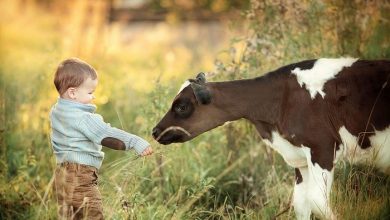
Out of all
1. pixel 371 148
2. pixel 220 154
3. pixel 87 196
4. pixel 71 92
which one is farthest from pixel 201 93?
pixel 220 154

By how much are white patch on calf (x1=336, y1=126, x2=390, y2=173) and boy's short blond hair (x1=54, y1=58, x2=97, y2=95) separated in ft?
6.07

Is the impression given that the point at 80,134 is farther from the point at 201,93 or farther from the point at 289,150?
the point at 289,150

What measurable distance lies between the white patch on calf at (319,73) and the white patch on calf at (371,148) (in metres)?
0.35

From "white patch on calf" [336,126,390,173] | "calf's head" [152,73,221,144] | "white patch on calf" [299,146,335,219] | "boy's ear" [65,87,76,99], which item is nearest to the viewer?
"boy's ear" [65,87,76,99]

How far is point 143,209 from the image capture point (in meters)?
6.04

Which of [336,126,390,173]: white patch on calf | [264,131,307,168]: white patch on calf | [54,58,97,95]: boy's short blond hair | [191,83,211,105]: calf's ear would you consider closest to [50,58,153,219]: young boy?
[54,58,97,95]: boy's short blond hair

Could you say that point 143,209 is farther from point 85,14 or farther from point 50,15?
point 50,15

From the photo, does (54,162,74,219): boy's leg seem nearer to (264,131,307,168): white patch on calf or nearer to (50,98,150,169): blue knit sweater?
(50,98,150,169): blue knit sweater

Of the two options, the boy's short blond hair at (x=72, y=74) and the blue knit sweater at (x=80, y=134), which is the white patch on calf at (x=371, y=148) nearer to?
the blue knit sweater at (x=80, y=134)

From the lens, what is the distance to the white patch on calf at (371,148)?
17.9 ft

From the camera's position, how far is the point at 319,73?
5.62 metres

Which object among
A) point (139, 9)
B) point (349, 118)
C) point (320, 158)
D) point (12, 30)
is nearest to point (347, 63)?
point (349, 118)

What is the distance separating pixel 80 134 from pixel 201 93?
1.02 m

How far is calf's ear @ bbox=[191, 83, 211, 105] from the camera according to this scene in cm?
564
